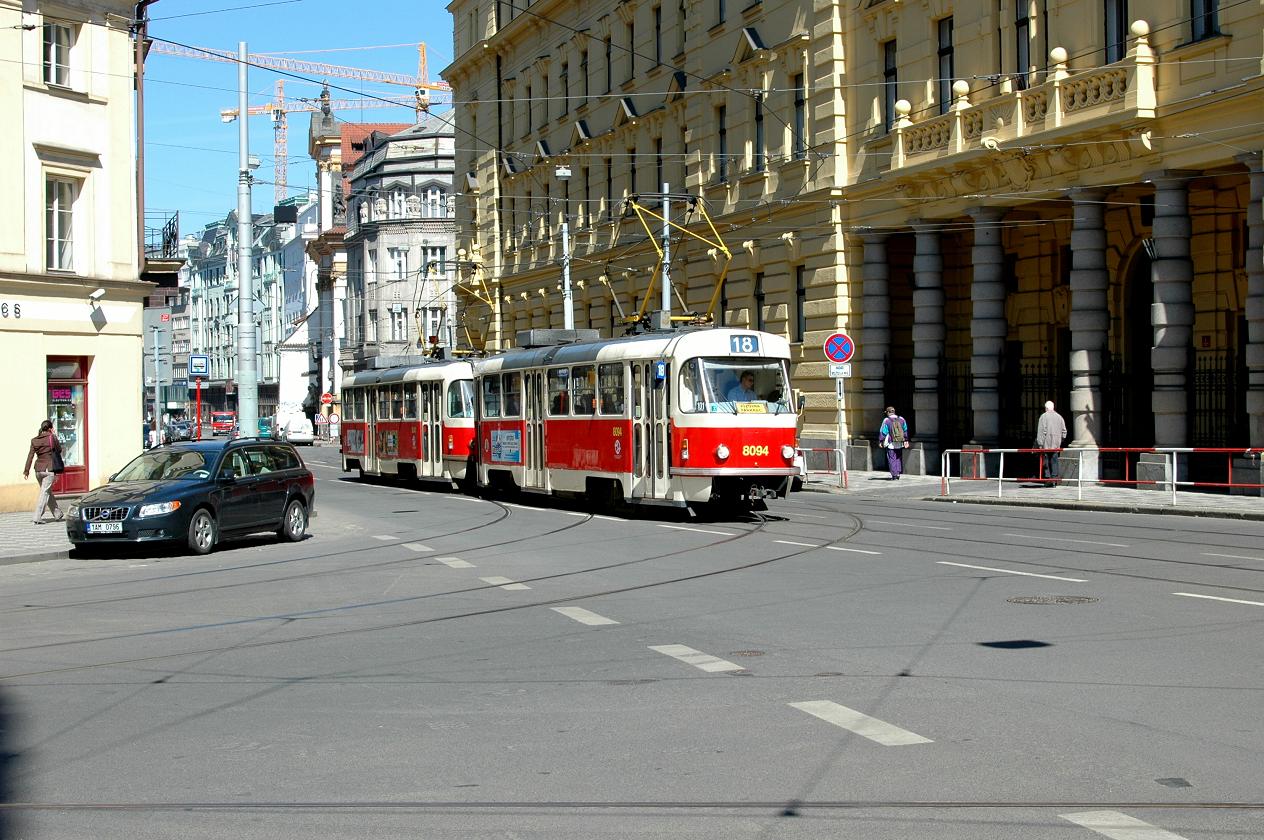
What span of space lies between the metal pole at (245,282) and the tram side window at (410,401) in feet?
21.8

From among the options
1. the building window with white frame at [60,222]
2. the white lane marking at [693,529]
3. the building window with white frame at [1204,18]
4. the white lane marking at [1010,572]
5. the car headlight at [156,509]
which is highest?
the building window with white frame at [1204,18]

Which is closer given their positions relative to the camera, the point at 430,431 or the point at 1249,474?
the point at 1249,474

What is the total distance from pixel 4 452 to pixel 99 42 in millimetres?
8233

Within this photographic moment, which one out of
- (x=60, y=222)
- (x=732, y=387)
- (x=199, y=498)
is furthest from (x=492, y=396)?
(x=199, y=498)

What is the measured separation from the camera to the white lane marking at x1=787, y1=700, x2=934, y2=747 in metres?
7.88

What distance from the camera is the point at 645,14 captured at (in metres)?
50.8

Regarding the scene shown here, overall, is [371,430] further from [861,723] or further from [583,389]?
[861,723]

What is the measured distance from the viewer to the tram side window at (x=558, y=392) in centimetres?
2906

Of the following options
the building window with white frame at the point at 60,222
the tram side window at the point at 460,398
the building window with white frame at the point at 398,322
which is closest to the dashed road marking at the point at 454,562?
the building window with white frame at the point at 60,222

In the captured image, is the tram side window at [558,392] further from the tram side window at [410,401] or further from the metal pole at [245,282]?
the tram side window at [410,401]

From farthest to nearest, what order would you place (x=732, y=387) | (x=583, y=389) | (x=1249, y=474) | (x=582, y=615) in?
(x=583, y=389), (x=1249, y=474), (x=732, y=387), (x=582, y=615)

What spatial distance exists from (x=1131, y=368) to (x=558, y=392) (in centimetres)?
1309

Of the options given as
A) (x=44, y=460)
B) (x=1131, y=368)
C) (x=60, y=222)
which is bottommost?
(x=44, y=460)

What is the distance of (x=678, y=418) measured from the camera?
80.7 ft
